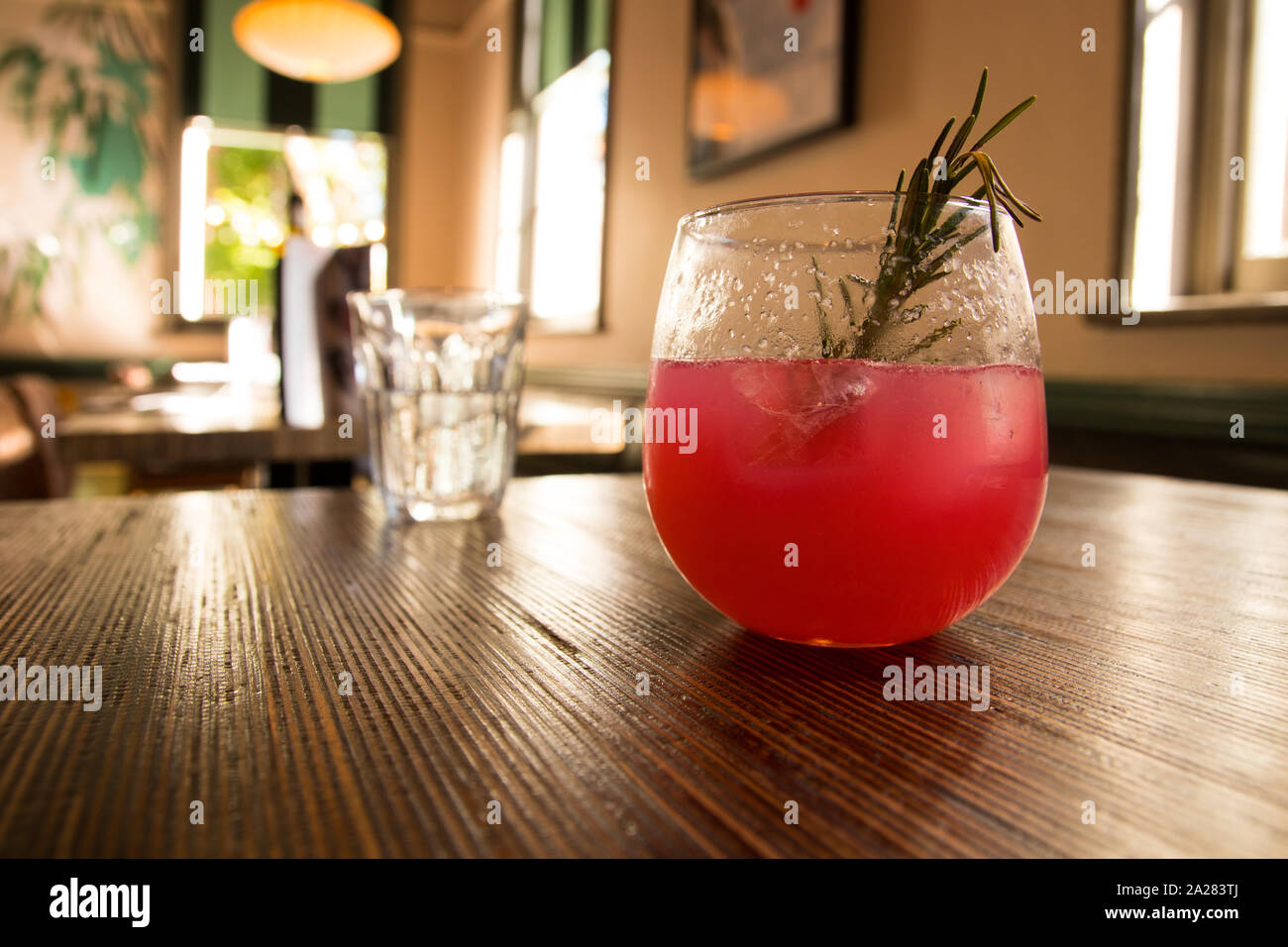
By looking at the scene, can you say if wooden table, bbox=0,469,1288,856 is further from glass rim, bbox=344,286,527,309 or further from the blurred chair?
the blurred chair

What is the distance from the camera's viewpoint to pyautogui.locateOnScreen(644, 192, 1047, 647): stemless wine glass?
36 cm

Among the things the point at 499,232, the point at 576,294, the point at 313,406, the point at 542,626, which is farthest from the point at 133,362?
the point at 542,626

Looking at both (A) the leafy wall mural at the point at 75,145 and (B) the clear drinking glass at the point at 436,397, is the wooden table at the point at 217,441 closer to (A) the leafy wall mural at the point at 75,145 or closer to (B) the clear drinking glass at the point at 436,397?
(B) the clear drinking glass at the point at 436,397

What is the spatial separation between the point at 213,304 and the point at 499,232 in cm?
186

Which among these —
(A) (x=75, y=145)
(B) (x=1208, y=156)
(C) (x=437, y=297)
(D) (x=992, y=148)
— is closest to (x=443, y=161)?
(A) (x=75, y=145)

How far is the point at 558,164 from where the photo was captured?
5.04m

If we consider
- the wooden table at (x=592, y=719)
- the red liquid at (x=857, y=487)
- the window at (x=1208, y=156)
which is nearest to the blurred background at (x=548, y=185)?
the window at (x=1208, y=156)

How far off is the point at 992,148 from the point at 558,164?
3.26 m

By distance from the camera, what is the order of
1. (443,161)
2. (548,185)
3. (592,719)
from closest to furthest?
(592,719) → (548,185) → (443,161)

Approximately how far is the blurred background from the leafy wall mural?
0.01 meters

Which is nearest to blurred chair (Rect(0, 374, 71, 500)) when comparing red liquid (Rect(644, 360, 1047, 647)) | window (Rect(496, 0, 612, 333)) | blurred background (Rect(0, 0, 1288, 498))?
blurred background (Rect(0, 0, 1288, 498))

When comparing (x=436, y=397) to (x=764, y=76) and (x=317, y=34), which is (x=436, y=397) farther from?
(x=317, y=34)
